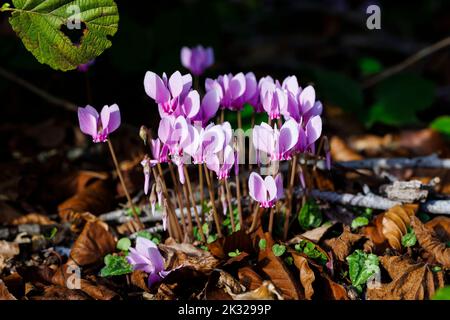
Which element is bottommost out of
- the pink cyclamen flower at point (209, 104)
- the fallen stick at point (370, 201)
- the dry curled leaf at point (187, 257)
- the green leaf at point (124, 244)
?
the green leaf at point (124, 244)

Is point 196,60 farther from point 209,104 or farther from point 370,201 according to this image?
point 370,201

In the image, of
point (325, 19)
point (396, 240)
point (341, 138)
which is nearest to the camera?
point (396, 240)

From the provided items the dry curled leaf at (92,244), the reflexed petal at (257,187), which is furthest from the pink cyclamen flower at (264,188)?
the dry curled leaf at (92,244)

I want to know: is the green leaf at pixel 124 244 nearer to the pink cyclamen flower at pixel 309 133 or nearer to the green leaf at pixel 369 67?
the pink cyclamen flower at pixel 309 133

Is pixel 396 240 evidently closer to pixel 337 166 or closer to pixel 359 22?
pixel 337 166

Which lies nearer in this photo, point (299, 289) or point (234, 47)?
point (299, 289)
